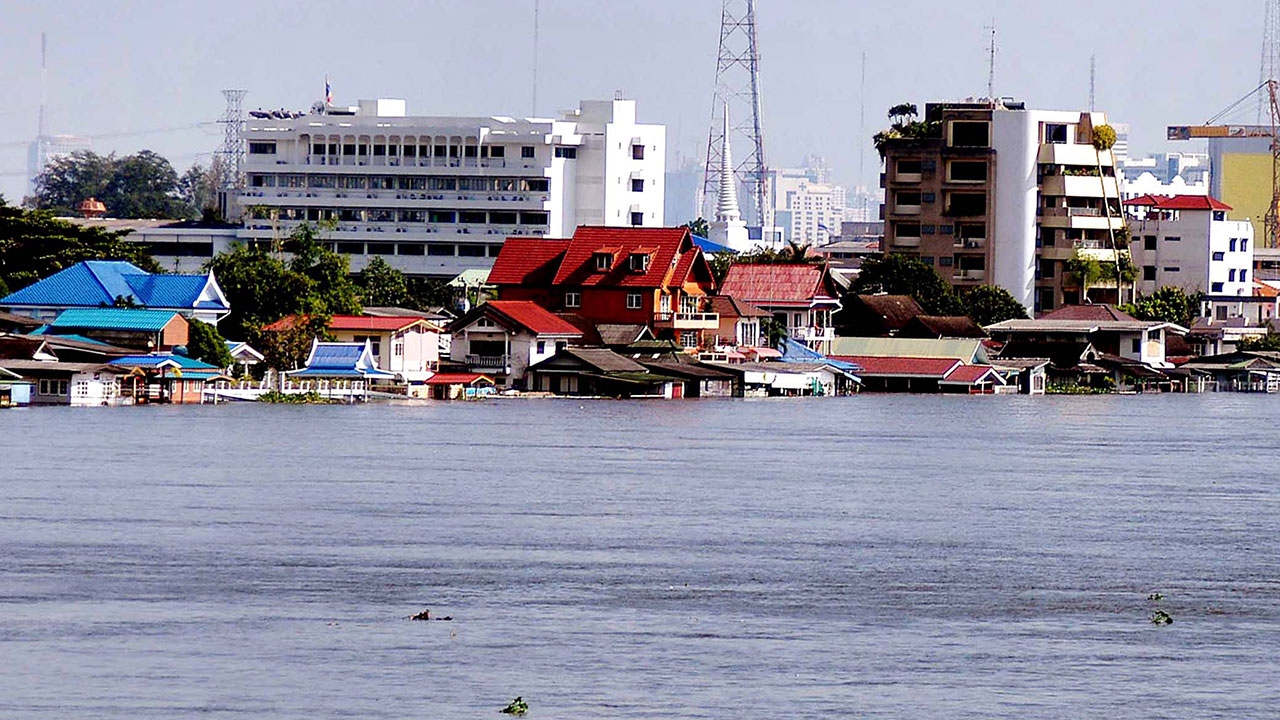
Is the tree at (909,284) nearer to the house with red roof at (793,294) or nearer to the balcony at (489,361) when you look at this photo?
the house with red roof at (793,294)

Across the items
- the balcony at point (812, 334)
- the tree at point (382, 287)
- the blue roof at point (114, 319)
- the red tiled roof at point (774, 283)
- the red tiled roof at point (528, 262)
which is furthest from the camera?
the red tiled roof at point (774, 283)

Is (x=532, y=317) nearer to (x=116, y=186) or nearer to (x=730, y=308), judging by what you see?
(x=730, y=308)

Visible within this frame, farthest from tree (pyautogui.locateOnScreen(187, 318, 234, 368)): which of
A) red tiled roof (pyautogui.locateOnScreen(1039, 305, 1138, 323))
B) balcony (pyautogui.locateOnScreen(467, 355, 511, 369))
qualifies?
red tiled roof (pyautogui.locateOnScreen(1039, 305, 1138, 323))

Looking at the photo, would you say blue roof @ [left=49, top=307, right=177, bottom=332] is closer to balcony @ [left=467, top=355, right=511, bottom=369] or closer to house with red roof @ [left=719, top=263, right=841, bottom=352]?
balcony @ [left=467, top=355, right=511, bottom=369]

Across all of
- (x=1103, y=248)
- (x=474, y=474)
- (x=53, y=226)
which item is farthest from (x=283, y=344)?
(x=1103, y=248)

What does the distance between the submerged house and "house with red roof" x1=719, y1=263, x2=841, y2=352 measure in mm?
22853

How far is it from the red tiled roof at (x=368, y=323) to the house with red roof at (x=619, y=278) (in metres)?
8.25

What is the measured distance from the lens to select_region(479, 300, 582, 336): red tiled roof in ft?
208

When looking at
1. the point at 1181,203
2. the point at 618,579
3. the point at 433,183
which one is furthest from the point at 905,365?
the point at 618,579

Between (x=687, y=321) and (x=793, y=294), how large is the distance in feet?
27.8

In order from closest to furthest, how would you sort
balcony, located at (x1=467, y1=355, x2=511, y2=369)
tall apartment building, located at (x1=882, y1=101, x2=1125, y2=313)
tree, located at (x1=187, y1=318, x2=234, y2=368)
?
tree, located at (x1=187, y1=318, x2=234, y2=368) → balcony, located at (x1=467, y1=355, x2=511, y2=369) → tall apartment building, located at (x1=882, y1=101, x2=1125, y2=313)

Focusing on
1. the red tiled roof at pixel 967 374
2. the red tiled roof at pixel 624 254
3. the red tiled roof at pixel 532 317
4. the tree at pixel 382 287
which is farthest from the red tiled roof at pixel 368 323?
the red tiled roof at pixel 967 374

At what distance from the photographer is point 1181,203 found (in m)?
99.6

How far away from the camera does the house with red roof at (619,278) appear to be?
68312 mm
